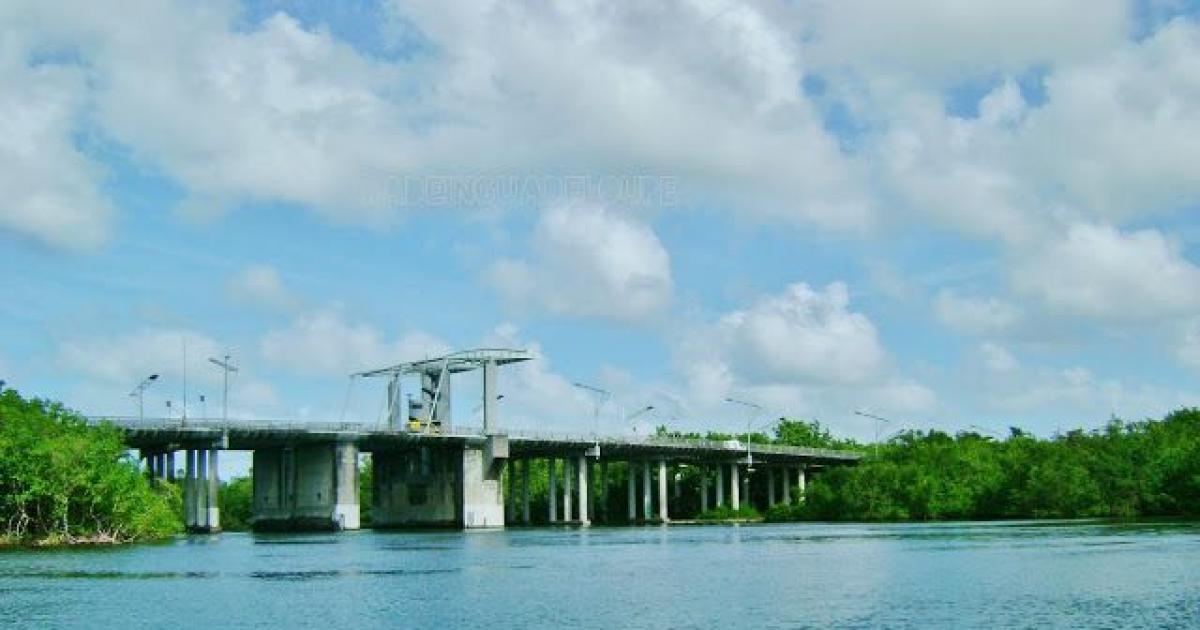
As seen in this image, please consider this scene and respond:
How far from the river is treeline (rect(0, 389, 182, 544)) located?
26.1 ft

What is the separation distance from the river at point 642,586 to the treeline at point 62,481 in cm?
796

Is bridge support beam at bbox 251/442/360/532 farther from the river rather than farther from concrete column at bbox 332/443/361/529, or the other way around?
the river

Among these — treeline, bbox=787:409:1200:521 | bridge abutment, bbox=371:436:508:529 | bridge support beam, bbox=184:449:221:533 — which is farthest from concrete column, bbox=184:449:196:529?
treeline, bbox=787:409:1200:521

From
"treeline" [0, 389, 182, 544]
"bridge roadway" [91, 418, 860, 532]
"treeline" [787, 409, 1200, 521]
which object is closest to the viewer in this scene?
"treeline" [0, 389, 182, 544]

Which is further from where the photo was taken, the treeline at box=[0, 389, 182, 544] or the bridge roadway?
the bridge roadway

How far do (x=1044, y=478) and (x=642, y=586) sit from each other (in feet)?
363

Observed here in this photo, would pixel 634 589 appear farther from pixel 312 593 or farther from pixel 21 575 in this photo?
pixel 21 575

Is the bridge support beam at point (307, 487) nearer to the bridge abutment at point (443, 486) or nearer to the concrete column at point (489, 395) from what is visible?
the bridge abutment at point (443, 486)

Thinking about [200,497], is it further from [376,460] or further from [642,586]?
[642,586]

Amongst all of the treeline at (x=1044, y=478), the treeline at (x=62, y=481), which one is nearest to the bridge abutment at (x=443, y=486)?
the treeline at (x=1044, y=478)

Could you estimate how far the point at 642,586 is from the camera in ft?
219

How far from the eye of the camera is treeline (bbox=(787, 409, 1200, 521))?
151 metres

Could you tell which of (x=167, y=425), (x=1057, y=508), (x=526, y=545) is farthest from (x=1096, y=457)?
(x=167, y=425)

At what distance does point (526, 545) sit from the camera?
12175 centimetres
